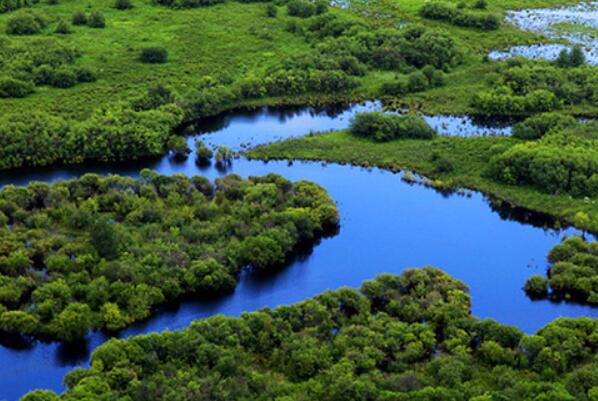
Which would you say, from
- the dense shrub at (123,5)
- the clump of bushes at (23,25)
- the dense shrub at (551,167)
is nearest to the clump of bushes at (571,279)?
the dense shrub at (551,167)

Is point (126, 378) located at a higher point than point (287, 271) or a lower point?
lower

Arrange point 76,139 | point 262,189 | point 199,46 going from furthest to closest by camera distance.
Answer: point 199,46
point 76,139
point 262,189

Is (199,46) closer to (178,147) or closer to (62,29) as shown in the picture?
(62,29)

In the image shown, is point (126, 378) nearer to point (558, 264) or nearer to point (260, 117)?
point (558, 264)

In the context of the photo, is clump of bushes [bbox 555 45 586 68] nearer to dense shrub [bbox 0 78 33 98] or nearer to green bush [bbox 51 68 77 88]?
green bush [bbox 51 68 77 88]

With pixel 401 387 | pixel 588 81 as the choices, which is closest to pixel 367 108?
pixel 588 81

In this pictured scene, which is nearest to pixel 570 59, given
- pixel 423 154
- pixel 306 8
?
pixel 423 154
